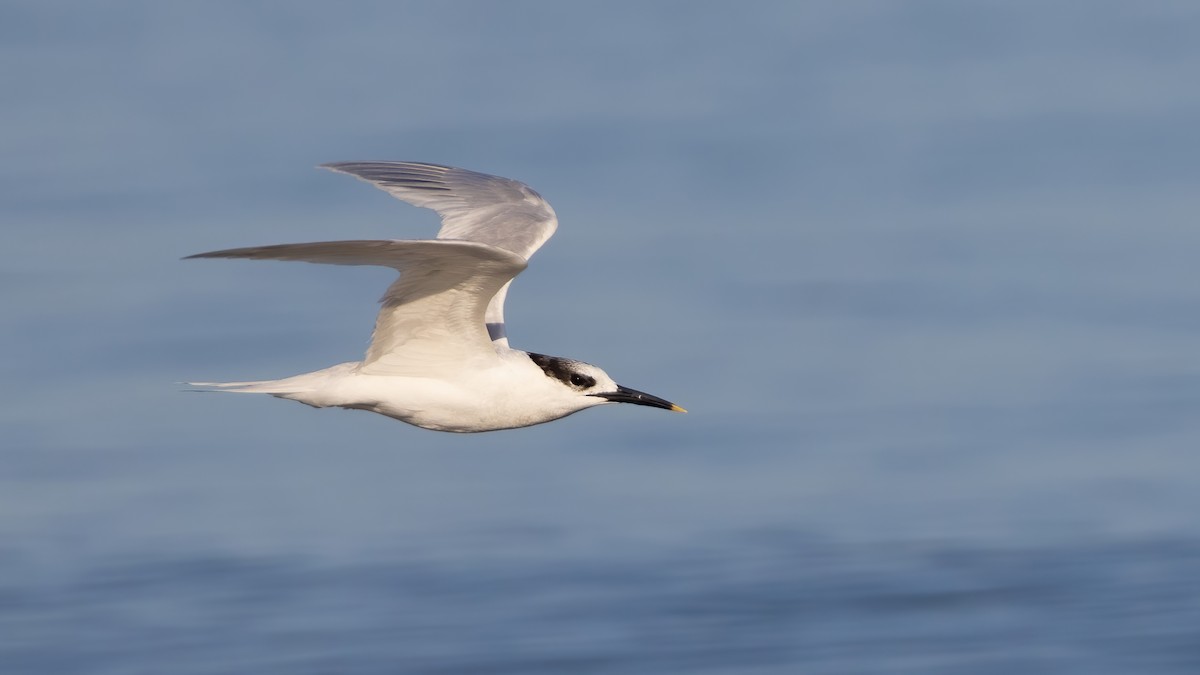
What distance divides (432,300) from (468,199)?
2.80 m

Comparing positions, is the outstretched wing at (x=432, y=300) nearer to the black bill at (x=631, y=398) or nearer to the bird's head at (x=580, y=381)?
the bird's head at (x=580, y=381)

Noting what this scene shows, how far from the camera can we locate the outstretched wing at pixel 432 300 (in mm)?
11828

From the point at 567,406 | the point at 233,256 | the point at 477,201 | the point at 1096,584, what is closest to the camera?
the point at 233,256

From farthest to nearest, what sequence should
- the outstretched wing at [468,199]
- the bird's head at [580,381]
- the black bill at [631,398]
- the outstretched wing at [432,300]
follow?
1. the outstretched wing at [468,199]
2. the black bill at [631,398]
3. the bird's head at [580,381]
4. the outstretched wing at [432,300]

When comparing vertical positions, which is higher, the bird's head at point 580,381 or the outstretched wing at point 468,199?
the outstretched wing at point 468,199

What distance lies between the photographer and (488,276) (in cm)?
1261

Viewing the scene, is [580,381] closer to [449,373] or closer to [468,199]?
[449,373]

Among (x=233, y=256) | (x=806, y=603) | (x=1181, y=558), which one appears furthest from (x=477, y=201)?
(x=1181, y=558)

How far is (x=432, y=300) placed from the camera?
1291 centimetres

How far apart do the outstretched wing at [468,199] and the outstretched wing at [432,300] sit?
5.23 ft

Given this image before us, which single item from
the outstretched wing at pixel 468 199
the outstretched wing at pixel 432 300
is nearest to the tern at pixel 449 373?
the outstretched wing at pixel 432 300

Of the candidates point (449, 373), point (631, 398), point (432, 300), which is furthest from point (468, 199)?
point (432, 300)

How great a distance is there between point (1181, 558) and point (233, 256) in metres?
9.19

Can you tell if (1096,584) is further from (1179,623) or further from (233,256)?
(233,256)
